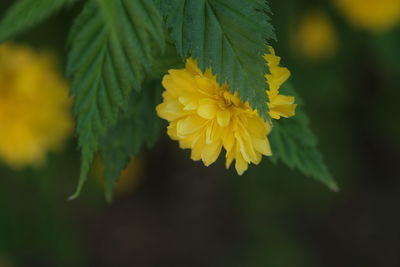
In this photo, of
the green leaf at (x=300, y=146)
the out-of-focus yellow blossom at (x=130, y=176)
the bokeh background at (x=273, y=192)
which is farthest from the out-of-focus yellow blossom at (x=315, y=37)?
the green leaf at (x=300, y=146)

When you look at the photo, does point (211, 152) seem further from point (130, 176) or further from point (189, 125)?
point (130, 176)

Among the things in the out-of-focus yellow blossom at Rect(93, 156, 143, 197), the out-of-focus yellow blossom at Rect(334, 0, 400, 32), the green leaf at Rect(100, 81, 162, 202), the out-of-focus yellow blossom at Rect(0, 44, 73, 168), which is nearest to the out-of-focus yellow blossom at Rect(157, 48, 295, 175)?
the green leaf at Rect(100, 81, 162, 202)

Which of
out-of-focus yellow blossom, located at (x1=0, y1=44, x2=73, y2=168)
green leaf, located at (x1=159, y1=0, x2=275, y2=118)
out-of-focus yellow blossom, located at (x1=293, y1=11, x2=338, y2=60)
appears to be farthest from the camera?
out-of-focus yellow blossom, located at (x1=293, y1=11, x2=338, y2=60)

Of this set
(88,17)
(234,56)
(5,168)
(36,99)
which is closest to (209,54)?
(234,56)

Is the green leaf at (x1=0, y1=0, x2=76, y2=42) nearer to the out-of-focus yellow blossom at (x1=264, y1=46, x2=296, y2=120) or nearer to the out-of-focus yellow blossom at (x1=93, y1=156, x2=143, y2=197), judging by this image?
the out-of-focus yellow blossom at (x1=264, y1=46, x2=296, y2=120)

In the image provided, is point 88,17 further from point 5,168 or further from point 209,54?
point 5,168

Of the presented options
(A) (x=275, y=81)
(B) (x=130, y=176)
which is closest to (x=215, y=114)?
(A) (x=275, y=81)
